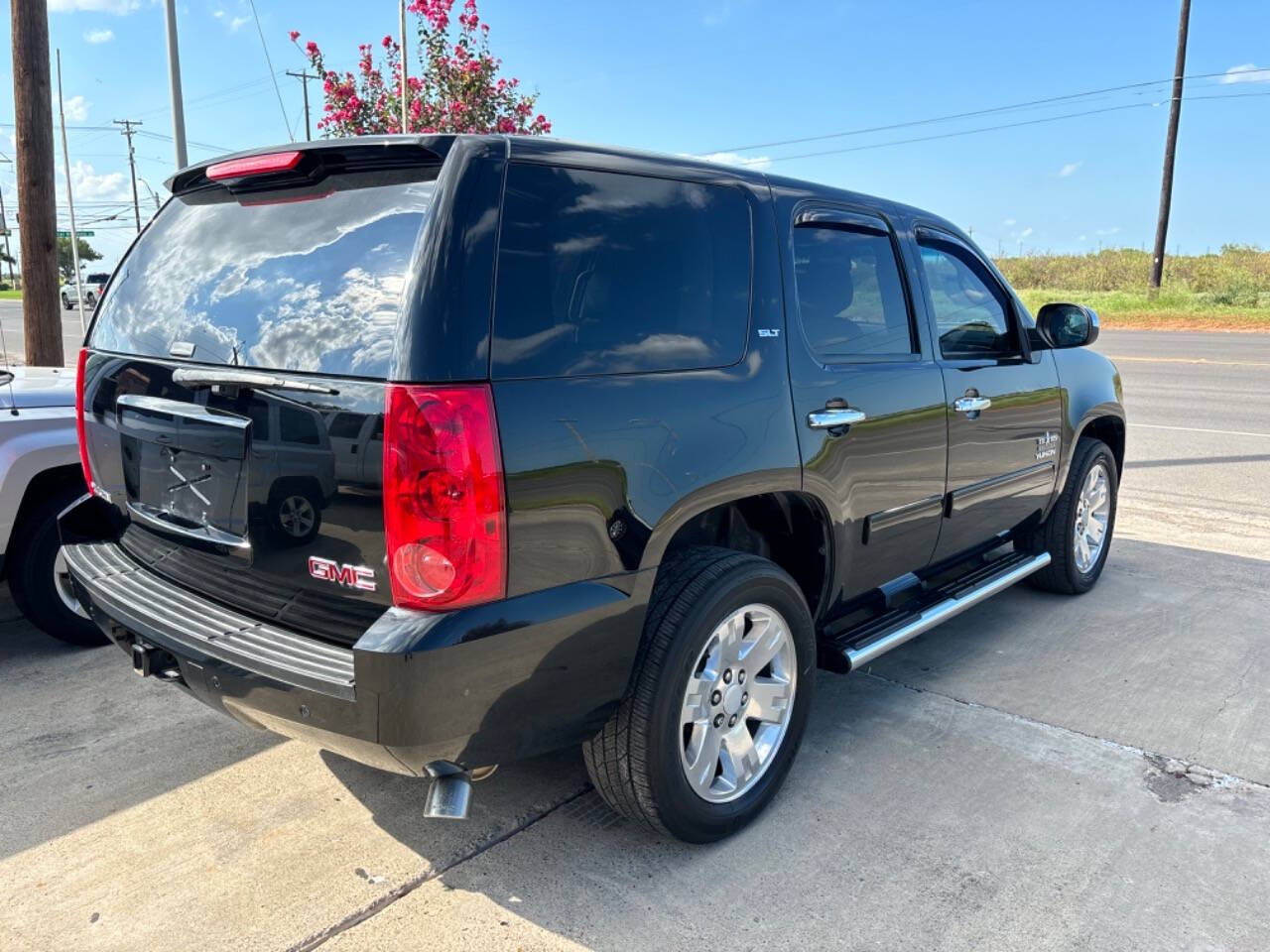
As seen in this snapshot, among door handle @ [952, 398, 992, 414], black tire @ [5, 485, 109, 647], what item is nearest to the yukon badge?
door handle @ [952, 398, 992, 414]

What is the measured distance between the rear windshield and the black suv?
1 cm

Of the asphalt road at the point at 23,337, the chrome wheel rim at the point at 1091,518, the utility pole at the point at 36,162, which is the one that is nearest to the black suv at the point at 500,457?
the chrome wheel rim at the point at 1091,518

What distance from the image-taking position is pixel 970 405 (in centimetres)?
401

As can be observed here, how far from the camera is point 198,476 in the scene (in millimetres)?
2713

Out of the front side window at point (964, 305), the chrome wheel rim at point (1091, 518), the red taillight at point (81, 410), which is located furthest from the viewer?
the chrome wheel rim at point (1091, 518)

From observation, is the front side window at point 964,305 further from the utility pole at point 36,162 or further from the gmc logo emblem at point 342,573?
the utility pole at point 36,162

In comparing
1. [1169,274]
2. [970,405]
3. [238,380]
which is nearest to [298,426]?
[238,380]

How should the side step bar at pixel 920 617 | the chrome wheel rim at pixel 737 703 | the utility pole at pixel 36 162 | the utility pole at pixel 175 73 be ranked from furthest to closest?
1. the utility pole at pixel 175 73
2. the utility pole at pixel 36 162
3. the side step bar at pixel 920 617
4. the chrome wheel rim at pixel 737 703

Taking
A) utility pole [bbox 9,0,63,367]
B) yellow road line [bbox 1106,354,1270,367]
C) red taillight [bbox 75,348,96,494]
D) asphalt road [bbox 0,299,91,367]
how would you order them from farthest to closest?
yellow road line [bbox 1106,354,1270,367] → asphalt road [bbox 0,299,91,367] → utility pole [bbox 9,0,63,367] → red taillight [bbox 75,348,96,494]

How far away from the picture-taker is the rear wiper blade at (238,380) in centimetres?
239

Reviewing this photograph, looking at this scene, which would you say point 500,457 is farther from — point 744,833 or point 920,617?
point 920,617

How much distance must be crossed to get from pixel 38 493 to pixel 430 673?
2.95 m

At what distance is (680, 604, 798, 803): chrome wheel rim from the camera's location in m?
2.87

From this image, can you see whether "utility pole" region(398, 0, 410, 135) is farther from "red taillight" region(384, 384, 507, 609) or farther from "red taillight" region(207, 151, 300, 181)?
"red taillight" region(384, 384, 507, 609)
